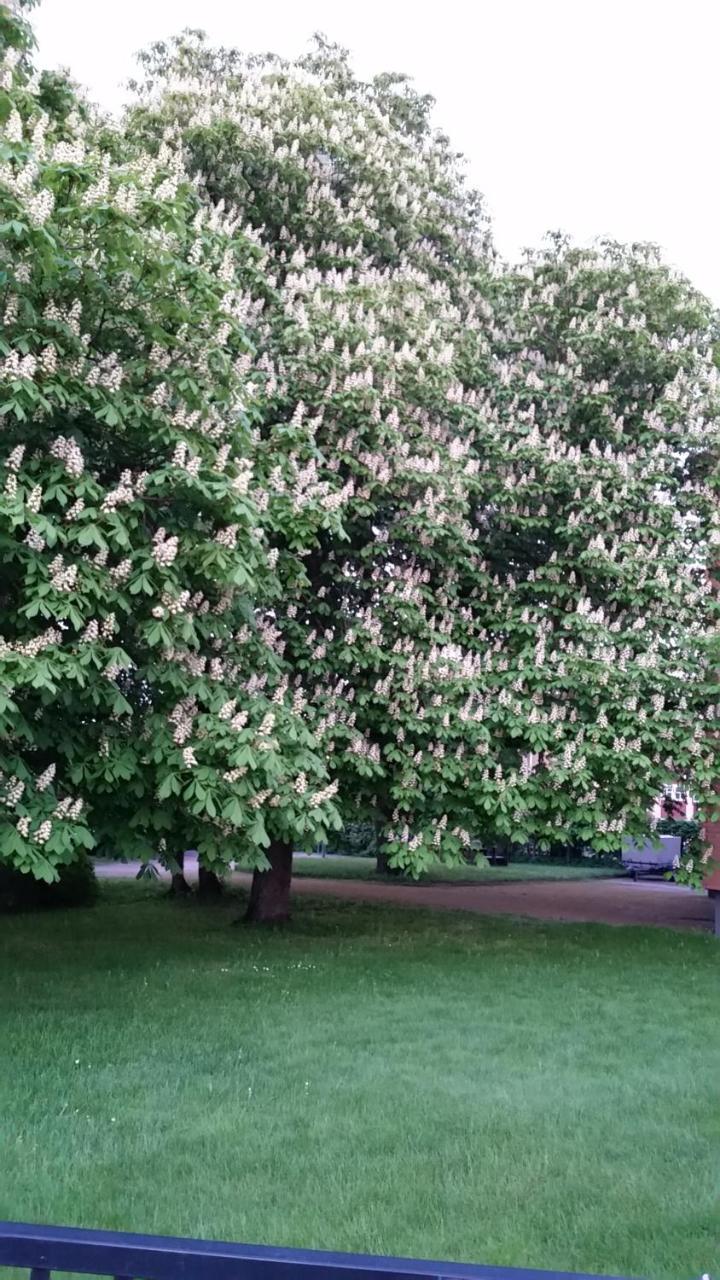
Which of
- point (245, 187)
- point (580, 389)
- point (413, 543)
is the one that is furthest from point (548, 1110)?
point (245, 187)

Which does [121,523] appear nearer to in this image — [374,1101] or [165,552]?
[165,552]

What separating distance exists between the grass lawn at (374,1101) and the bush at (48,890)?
464 centimetres

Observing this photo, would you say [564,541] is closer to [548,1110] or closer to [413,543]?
[413,543]

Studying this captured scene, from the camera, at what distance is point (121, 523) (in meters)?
7.51

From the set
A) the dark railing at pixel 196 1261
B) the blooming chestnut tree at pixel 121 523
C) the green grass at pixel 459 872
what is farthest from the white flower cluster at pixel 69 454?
the green grass at pixel 459 872

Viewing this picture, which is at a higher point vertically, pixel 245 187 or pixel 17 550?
pixel 245 187

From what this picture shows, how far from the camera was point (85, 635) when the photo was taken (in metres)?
7.49

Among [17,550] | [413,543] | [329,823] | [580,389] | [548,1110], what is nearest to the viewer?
[548,1110]

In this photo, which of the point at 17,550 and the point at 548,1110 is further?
the point at 17,550

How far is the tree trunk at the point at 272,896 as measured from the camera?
15375 millimetres

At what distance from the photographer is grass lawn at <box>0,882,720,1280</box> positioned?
4727 millimetres

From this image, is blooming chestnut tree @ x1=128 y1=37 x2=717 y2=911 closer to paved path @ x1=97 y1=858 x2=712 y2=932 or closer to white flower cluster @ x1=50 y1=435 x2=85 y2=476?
white flower cluster @ x1=50 y1=435 x2=85 y2=476

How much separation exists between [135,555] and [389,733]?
486 cm

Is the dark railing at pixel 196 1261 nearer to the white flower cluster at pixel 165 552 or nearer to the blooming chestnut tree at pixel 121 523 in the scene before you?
the blooming chestnut tree at pixel 121 523
